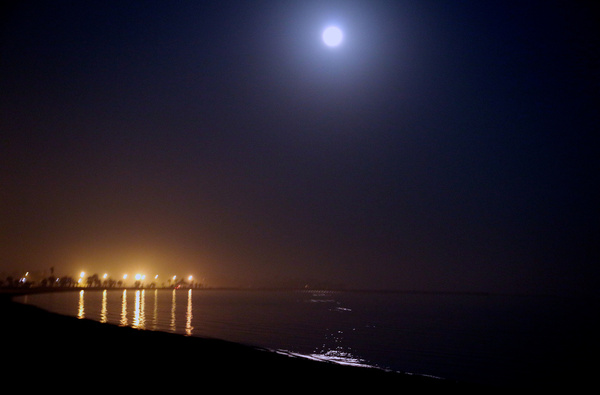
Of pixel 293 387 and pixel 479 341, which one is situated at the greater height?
pixel 293 387

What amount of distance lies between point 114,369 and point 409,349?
76.9 ft

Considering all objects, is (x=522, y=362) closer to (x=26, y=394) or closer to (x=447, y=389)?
(x=447, y=389)

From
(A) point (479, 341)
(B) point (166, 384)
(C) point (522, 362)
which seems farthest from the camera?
(A) point (479, 341)

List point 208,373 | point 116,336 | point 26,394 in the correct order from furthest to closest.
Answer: point 116,336, point 208,373, point 26,394

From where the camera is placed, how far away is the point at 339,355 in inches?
985

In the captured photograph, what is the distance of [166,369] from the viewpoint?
13297 mm

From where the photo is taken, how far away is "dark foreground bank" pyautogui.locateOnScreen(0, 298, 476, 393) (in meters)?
11.2

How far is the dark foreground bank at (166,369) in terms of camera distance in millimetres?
11172

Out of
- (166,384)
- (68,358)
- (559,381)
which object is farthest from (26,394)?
(559,381)

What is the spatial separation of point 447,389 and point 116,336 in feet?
54.7

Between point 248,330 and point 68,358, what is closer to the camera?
point 68,358

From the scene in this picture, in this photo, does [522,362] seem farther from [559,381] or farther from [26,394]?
[26,394]

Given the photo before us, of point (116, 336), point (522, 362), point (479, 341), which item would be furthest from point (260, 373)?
point (479, 341)

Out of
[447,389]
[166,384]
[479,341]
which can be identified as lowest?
[479,341]
